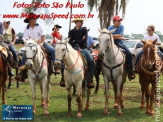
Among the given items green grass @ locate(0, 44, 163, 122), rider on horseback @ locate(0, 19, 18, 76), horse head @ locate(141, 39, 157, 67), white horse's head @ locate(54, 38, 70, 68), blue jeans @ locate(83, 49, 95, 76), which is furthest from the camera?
rider on horseback @ locate(0, 19, 18, 76)

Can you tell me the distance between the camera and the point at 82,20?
26.7 feet

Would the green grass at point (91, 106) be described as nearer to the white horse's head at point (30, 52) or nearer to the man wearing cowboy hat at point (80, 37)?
the man wearing cowboy hat at point (80, 37)

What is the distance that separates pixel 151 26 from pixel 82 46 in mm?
2589

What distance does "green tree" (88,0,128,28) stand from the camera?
3000 cm

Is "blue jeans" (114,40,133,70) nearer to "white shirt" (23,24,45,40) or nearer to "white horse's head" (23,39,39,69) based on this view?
"white shirt" (23,24,45,40)

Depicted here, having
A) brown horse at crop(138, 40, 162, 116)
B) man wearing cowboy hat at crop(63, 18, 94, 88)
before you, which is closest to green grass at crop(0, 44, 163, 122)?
brown horse at crop(138, 40, 162, 116)

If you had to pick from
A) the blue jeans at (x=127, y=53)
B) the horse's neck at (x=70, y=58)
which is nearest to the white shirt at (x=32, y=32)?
the horse's neck at (x=70, y=58)

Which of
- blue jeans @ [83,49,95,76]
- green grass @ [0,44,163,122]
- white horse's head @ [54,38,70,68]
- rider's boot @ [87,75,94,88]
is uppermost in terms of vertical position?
white horse's head @ [54,38,70,68]

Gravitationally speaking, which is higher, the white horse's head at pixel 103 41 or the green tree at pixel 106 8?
the green tree at pixel 106 8

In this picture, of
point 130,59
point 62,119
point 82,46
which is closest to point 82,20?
point 82,46

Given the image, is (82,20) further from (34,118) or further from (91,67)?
(34,118)

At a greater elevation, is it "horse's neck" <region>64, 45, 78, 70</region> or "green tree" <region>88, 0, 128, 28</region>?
"green tree" <region>88, 0, 128, 28</region>

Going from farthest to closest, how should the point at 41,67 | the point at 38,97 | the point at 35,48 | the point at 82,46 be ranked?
the point at 38,97 < the point at 82,46 < the point at 41,67 < the point at 35,48

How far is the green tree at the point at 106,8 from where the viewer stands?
30.0 metres
